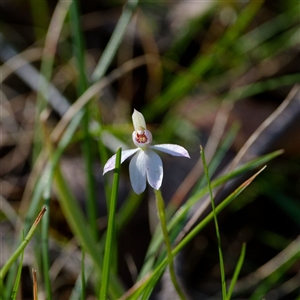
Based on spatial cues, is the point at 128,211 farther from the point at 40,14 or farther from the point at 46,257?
the point at 40,14

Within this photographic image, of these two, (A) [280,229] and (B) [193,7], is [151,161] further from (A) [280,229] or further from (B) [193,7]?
(B) [193,7]

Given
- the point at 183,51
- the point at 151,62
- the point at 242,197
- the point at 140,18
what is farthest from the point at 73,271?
the point at 140,18

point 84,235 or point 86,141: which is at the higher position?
point 86,141

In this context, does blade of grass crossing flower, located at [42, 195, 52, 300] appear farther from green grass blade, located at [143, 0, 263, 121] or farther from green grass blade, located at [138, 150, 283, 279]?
green grass blade, located at [143, 0, 263, 121]

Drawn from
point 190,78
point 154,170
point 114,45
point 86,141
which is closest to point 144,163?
point 154,170

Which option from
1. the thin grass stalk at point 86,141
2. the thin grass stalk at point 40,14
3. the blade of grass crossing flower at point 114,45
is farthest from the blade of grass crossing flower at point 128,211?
the thin grass stalk at point 40,14

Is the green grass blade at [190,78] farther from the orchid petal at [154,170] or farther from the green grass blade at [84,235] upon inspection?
the orchid petal at [154,170]

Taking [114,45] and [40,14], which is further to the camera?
[40,14]
